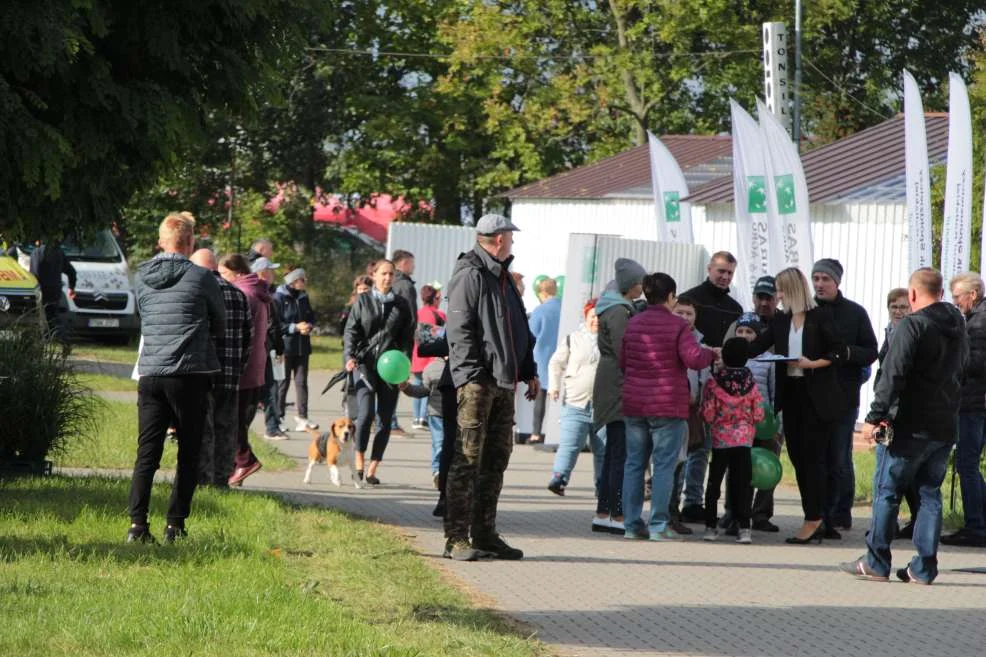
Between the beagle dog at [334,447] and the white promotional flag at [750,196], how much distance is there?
6581 millimetres

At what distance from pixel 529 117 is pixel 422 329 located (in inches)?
1271

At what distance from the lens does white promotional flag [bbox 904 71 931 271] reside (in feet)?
52.7

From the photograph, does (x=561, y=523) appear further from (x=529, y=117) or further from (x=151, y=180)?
(x=529, y=117)

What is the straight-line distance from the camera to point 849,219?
22.4m

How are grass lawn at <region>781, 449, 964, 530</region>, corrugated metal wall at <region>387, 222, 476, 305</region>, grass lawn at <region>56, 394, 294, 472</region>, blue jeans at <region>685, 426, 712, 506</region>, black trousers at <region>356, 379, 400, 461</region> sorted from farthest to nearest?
corrugated metal wall at <region>387, 222, 476, 305</region>
black trousers at <region>356, 379, 400, 461</region>
grass lawn at <region>56, 394, 294, 472</region>
grass lawn at <region>781, 449, 964, 530</region>
blue jeans at <region>685, 426, 712, 506</region>

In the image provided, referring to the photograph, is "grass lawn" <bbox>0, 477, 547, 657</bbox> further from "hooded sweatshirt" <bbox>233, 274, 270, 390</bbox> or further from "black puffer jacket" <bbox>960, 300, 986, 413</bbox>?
"black puffer jacket" <bbox>960, 300, 986, 413</bbox>

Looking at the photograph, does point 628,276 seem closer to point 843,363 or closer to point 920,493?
point 843,363

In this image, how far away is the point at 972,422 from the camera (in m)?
11.3

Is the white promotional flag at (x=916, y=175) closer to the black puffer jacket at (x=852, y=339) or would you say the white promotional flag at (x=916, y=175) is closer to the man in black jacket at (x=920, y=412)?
the black puffer jacket at (x=852, y=339)

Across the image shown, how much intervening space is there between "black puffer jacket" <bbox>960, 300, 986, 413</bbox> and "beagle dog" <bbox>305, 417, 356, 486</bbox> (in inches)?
198

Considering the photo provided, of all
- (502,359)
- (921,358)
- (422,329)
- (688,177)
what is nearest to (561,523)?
(422,329)

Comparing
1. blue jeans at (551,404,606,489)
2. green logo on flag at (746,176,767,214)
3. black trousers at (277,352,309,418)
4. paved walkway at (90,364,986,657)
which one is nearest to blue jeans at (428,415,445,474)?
paved walkway at (90,364,986,657)

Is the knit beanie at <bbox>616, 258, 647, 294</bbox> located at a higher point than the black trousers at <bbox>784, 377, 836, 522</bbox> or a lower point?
higher

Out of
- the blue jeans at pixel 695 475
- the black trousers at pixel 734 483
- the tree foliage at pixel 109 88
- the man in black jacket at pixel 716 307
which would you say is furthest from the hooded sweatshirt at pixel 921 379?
the tree foliage at pixel 109 88
